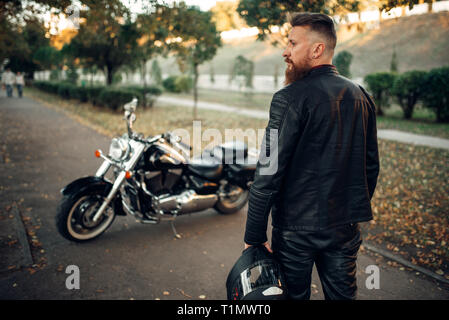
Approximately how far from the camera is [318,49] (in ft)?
5.50

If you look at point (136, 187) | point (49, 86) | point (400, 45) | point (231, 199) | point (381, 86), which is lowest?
point (231, 199)

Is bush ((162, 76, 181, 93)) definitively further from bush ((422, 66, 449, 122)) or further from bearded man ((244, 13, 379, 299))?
bearded man ((244, 13, 379, 299))

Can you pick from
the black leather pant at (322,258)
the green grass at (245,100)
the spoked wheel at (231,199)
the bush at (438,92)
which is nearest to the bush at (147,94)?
the green grass at (245,100)

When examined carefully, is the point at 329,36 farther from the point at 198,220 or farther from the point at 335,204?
the point at 198,220

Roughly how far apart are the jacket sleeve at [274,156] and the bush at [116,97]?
15.4 m

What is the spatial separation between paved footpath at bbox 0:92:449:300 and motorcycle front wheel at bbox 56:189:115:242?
5.0 inches

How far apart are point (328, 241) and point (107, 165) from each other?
3004mm

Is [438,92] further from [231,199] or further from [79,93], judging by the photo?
[79,93]

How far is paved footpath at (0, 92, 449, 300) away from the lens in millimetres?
3082

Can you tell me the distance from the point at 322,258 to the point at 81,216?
2922 mm

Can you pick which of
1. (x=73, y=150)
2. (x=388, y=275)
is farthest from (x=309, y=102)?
(x=73, y=150)

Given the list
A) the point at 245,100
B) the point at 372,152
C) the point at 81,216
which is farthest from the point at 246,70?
the point at 372,152

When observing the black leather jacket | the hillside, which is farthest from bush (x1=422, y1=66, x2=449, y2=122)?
the hillside

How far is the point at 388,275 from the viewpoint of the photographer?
11.3 feet
